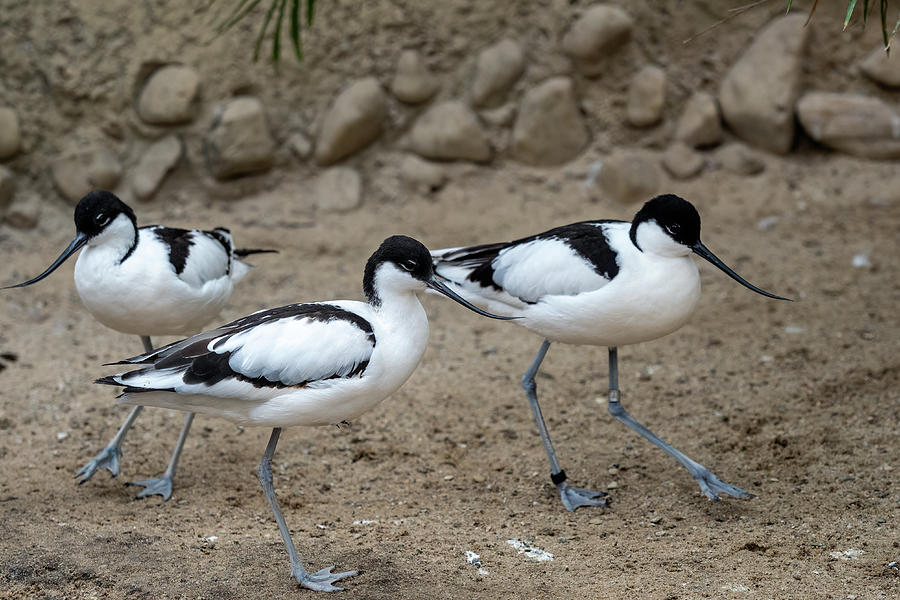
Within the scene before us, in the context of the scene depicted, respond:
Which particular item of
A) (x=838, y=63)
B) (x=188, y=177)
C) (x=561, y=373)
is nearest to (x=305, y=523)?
(x=561, y=373)

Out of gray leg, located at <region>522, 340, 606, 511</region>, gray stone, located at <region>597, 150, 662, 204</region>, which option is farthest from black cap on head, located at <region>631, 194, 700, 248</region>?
gray stone, located at <region>597, 150, 662, 204</region>

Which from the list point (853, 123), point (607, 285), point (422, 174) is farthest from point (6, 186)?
point (853, 123)

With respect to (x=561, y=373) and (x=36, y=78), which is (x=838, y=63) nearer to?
(x=561, y=373)

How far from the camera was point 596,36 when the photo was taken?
682cm

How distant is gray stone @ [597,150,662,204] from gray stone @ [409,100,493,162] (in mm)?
881

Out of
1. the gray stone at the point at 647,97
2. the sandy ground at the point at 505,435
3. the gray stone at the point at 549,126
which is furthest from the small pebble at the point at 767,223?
the gray stone at the point at 549,126

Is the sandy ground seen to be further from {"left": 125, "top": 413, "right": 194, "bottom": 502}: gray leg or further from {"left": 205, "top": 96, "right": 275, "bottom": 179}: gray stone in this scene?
{"left": 205, "top": 96, "right": 275, "bottom": 179}: gray stone

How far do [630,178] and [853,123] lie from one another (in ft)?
5.22

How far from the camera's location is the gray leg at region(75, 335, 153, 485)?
4211 millimetres

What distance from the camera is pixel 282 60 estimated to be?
6.88 metres

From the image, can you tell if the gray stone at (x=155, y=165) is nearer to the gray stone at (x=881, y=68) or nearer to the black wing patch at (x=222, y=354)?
the black wing patch at (x=222, y=354)

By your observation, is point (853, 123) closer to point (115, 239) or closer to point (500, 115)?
point (500, 115)

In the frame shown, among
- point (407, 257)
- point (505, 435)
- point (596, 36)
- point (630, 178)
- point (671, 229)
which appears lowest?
point (505, 435)

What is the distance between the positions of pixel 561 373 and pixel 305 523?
1.87 meters
